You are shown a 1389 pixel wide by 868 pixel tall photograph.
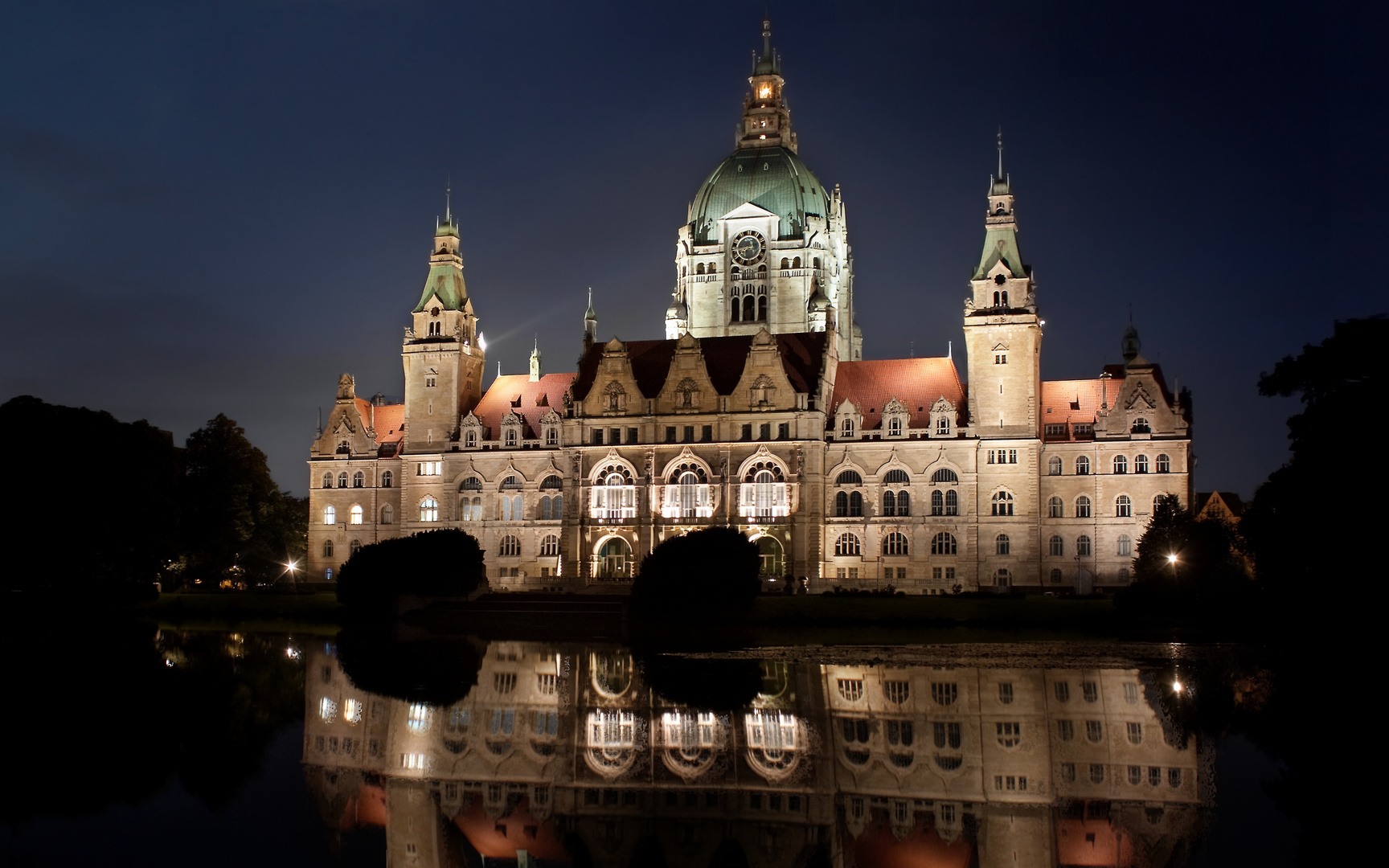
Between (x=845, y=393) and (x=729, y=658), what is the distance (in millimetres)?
42915

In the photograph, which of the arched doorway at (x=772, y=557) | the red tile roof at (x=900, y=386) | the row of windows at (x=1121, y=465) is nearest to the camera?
the row of windows at (x=1121, y=465)

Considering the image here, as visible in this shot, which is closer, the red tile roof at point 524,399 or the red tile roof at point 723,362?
the red tile roof at point 723,362

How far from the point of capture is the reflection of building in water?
2008 centimetres

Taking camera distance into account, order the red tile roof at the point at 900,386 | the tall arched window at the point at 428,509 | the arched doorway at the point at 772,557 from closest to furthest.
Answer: the arched doorway at the point at 772,557, the red tile roof at the point at 900,386, the tall arched window at the point at 428,509

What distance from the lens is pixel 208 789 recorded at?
78.0 ft

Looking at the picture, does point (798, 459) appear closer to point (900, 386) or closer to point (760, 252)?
point (900, 386)

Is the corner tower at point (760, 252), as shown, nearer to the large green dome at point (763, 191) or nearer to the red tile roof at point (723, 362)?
the large green dome at point (763, 191)

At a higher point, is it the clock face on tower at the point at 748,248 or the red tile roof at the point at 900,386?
the clock face on tower at the point at 748,248

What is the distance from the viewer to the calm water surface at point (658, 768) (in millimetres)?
19969

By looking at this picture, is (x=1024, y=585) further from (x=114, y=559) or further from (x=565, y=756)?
(x=565, y=756)

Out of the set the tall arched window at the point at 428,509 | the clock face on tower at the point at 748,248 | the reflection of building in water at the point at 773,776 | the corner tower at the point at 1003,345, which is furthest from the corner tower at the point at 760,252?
the reflection of building in water at the point at 773,776

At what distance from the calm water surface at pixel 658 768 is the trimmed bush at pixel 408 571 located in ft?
80.9

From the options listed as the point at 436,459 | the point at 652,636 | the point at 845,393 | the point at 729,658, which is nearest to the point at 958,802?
the point at 729,658

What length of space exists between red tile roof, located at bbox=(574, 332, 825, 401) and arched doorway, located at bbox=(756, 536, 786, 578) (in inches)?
367
